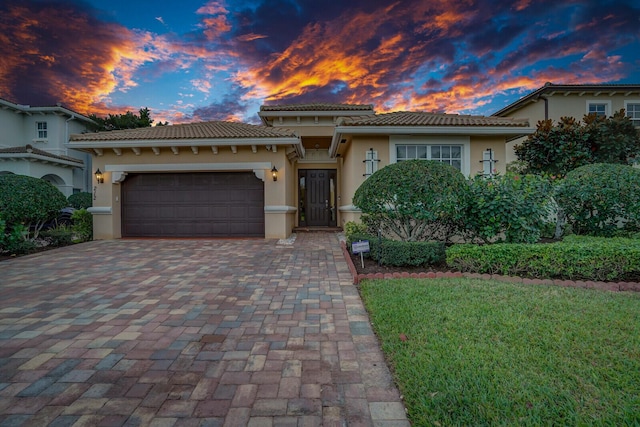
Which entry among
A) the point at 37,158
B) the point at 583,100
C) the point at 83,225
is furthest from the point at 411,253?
the point at 37,158

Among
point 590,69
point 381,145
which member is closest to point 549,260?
point 381,145

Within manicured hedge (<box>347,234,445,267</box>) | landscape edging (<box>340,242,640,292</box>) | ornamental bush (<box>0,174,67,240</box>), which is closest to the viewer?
landscape edging (<box>340,242,640,292</box>)

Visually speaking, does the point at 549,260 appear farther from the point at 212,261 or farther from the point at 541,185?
the point at 212,261

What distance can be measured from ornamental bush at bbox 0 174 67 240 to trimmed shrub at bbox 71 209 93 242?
116 centimetres

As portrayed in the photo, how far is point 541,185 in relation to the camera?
5715 mm

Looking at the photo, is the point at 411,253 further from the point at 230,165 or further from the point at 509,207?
the point at 230,165

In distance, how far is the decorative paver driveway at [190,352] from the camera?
1.83 meters

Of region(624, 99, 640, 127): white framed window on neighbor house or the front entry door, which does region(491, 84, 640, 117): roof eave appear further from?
the front entry door

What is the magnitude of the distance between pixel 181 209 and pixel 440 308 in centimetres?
914

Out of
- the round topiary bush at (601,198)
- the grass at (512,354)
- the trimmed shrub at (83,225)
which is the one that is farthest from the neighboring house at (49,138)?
the round topiary bush at (601,198)

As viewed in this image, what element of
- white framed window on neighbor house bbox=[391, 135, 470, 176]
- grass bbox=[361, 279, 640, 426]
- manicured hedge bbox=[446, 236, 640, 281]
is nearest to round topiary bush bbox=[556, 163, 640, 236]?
manicured hedge bbox=[446, 236, 640, 281]

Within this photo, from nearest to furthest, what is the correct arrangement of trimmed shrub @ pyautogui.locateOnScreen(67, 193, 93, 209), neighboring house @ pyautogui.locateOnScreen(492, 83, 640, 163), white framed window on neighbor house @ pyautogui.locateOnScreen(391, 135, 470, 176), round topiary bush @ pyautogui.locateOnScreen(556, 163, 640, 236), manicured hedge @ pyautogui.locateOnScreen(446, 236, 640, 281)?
manicured hedge @ pyautogui.locateOnScreen(446, 236, 640, 281)
round topiary bush @ pyautogui.locateOnScreen(556, 163, 640, 236)
white framed window on neighbor house @ pyautogui.locateOnScreen(391, 135, 470, 176)
neighboring house @ pyautogui.locateOnScreen(492, 83, 640, 163)
trimmed shrub @ pyautogui.locateOnScreen(67, 193, 93, 209)

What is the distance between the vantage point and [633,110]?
1391 cm

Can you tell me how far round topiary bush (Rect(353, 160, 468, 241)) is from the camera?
17.9 ft
